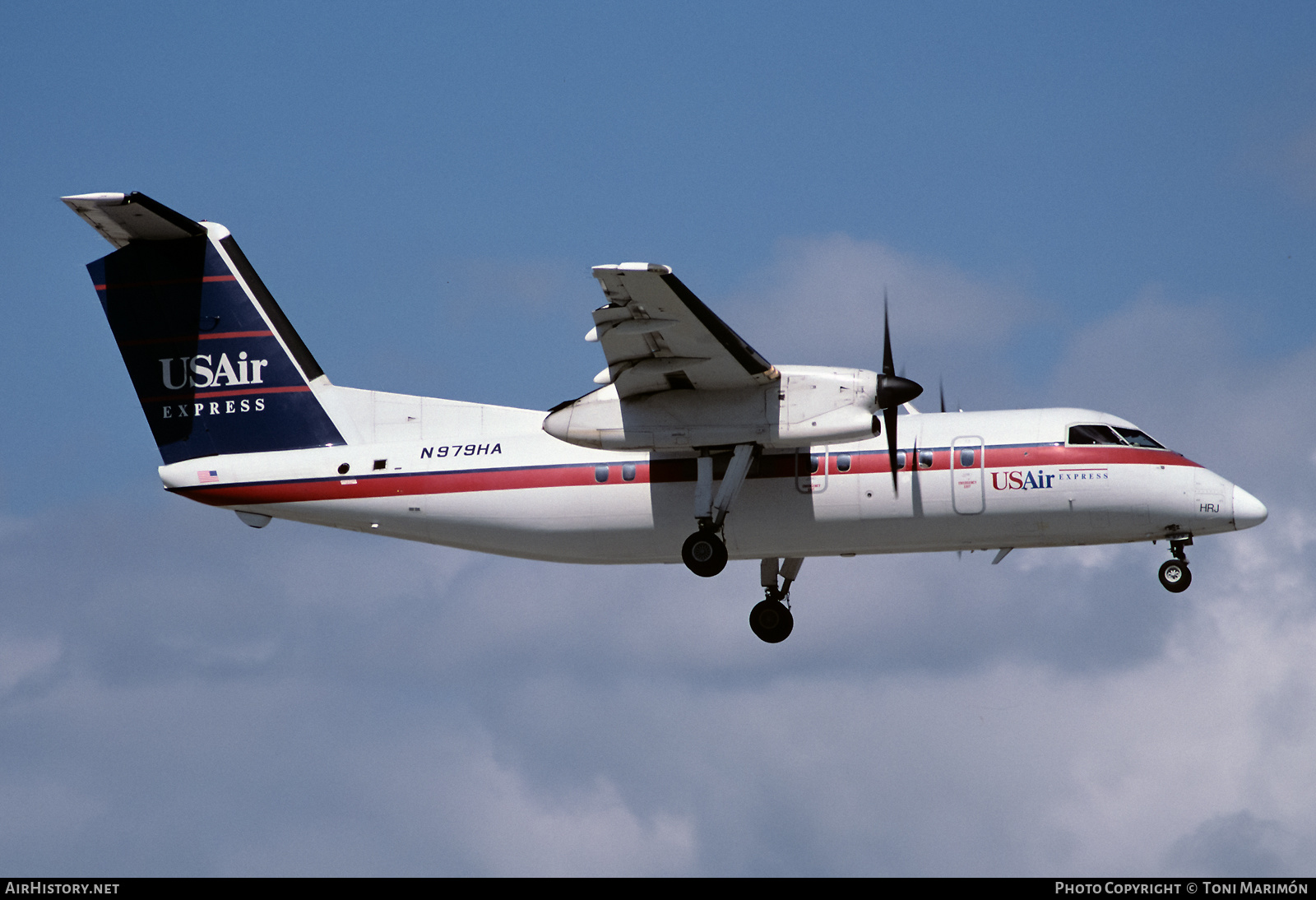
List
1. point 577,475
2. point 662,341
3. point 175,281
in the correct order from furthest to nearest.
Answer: point 175,281, point 577,475, point 662,341

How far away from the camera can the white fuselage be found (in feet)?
69.6

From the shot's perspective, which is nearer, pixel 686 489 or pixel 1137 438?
pixel 1137 438

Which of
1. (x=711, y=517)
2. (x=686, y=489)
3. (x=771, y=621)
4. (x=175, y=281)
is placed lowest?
(x=771, y=621)

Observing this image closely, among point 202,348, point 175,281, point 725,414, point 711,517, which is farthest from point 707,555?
point 175,281

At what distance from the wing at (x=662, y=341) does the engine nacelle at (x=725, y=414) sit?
0.16m

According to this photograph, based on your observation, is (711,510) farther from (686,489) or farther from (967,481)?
(967,481)

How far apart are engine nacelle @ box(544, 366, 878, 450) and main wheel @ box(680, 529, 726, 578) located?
4.19 ft

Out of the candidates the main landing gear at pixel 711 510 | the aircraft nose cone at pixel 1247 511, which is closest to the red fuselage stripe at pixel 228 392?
the main landing gear at pixel 711 510

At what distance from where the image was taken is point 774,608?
2411cm

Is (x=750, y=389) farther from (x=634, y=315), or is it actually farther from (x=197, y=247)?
(x=197, y=247)

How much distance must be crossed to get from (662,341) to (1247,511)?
8.26 m

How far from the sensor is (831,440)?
2053 cm
